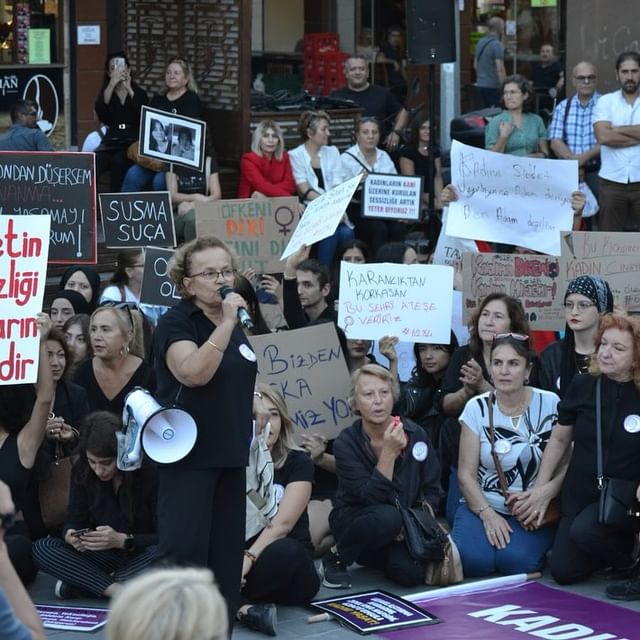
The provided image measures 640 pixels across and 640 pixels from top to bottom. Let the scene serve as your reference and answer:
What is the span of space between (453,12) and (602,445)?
18.6ft

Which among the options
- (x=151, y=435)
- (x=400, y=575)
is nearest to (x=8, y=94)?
(x=400, y=575)

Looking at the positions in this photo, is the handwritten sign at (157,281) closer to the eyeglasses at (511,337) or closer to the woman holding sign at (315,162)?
the eyeglasses at (511,337)

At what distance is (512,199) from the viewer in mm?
9531

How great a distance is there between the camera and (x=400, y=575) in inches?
276

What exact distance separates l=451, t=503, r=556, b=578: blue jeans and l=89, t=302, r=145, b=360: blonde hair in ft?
6.06

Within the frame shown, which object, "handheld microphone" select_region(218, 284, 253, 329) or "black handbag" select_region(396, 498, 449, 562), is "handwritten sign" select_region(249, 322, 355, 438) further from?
"handheld microphone" select_region(218, 284, 253, 329)

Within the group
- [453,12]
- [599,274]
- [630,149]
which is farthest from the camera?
[453,12]

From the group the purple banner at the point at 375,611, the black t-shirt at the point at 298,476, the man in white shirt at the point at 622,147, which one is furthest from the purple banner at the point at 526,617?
the man in white shirt at the point at 622,147

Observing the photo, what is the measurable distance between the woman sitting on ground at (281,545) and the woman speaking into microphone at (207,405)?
1004mm

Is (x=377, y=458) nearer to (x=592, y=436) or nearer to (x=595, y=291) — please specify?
(x=592, y=436)

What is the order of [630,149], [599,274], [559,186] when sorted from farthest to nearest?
[630,149], [559,186], [599,274]

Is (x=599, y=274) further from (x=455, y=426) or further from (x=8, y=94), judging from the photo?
(x=8, y=94)

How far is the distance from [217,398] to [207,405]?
42 millimetres

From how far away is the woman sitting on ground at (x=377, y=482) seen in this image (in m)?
6.98
